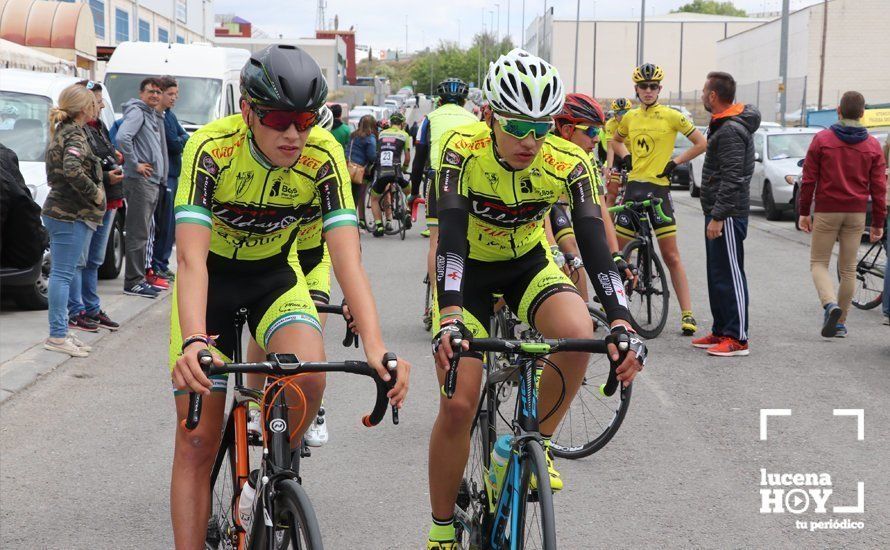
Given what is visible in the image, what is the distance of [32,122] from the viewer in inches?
466

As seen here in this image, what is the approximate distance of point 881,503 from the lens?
5.52 m

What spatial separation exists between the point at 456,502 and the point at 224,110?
15.2 metres

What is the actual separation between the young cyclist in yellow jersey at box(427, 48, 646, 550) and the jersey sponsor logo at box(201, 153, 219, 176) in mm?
908

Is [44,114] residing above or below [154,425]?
above

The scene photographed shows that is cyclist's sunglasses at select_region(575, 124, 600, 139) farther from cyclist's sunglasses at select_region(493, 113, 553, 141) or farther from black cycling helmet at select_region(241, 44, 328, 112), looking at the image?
black cycling helmet at select_region(241, 44, 328, 112)

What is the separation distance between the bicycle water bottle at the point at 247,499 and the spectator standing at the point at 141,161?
26.4 feet

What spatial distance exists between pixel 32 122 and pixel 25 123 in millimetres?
71

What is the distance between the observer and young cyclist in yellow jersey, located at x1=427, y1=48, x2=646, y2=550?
418 centimetres

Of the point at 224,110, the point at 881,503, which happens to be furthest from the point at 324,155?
the point at 224,110

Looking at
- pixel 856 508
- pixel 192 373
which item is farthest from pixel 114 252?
pixel 192 373

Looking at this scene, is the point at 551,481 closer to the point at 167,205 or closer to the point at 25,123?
the point at 25,123

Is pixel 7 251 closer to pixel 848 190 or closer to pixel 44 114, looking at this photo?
pixel 44 114

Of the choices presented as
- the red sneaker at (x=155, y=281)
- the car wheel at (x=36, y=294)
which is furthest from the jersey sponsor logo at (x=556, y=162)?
the red sneaker at (x=155, y=281)

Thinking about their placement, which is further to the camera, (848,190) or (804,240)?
(804,240)
